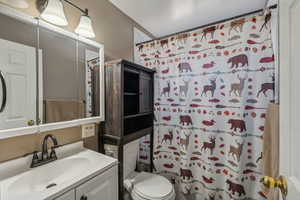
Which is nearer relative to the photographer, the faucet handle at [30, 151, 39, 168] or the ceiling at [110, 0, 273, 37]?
the faucet handle at [30, 151, 39, 168]

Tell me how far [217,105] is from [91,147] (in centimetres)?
137

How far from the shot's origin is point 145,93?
1.76 meters

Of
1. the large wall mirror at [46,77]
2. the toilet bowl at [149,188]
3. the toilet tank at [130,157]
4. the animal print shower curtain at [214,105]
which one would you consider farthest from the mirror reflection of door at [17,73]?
the animal print shower curtain at [214,105]

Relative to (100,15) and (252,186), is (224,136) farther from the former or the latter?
(100,15)

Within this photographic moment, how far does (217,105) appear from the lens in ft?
4.90

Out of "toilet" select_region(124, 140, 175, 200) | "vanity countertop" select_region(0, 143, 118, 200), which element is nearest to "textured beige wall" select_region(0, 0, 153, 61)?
"vanity countertop" select_region(0, 143, 118, 200)

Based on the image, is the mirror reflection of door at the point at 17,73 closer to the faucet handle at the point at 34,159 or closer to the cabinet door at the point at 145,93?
the faucet handle at the point at 34,159

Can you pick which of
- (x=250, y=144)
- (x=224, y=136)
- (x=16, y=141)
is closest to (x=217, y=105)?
(x=224, y=136)

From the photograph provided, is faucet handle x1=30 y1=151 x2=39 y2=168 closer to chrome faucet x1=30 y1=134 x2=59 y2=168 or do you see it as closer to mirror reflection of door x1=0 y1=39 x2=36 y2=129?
chrome faucet x1=30 y1=134 x2=59 y2=168

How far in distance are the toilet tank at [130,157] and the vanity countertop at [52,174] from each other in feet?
1.60

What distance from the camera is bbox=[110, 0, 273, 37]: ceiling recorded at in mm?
1495

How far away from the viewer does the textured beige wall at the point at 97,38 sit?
91 centimetres

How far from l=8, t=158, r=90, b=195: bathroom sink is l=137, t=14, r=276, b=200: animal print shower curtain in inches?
41.9

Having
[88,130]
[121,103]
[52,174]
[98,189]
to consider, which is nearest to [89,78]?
[121,103]
